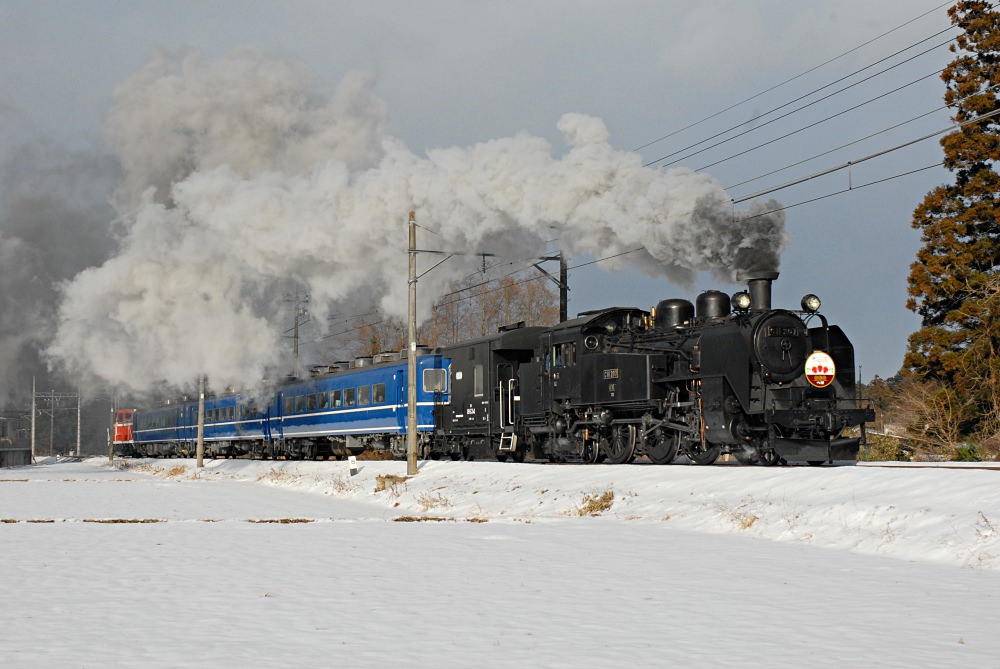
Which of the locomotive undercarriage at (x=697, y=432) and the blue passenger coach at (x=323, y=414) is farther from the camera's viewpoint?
the blue passenger coach at (x=323, y=414)

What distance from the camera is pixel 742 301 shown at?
20734mm

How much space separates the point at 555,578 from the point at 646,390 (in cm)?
1153

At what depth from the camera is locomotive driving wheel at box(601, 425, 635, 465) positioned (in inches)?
946

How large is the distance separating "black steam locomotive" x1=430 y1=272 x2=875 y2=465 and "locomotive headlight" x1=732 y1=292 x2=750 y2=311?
0.06ft

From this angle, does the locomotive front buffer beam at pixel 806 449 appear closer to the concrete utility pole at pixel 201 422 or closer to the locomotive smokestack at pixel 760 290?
the locomotive smokestack at pixel 760 290

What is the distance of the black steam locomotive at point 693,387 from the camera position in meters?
20.2

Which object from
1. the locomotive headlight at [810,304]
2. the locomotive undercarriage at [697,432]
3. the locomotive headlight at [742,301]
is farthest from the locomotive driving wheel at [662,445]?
the locomotive headlight at [810,304]

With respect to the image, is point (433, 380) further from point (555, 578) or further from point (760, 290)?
point (555, 578)

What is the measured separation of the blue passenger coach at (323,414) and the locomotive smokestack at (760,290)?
11450mm

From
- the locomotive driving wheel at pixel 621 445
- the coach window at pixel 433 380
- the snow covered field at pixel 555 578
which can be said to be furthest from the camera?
the coach window at pixel 433 380

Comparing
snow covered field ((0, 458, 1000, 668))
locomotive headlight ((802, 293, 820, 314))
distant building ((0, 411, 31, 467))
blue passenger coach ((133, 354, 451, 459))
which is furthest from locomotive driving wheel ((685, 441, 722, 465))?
distant building ((0, 411, 31, 467))

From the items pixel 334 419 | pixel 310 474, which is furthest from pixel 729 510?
pixel 334 419

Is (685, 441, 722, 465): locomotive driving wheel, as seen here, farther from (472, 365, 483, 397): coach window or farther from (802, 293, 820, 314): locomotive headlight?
(472, 365, 483, 397): coach window

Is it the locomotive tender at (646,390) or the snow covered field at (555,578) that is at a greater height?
the locomotive tender at (646,390)
